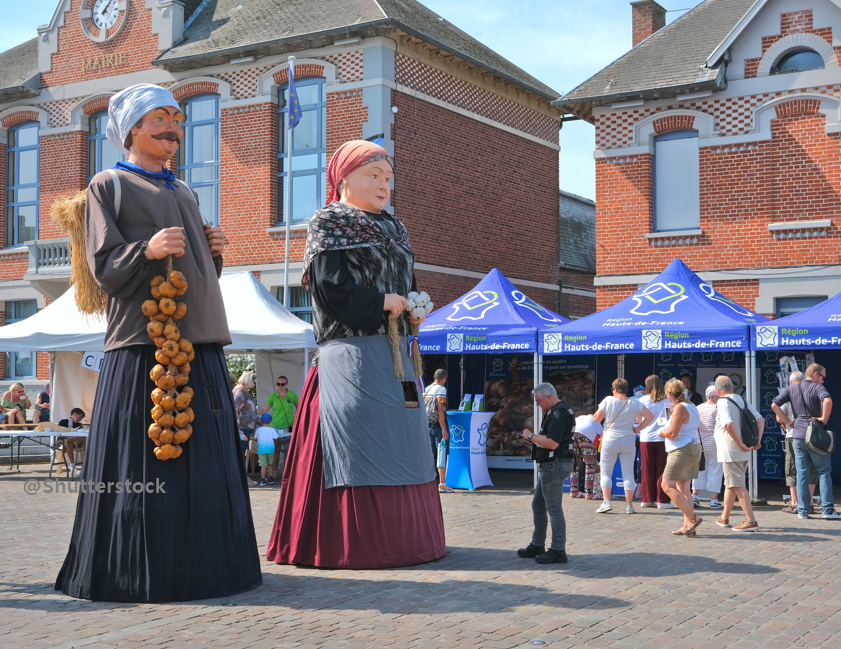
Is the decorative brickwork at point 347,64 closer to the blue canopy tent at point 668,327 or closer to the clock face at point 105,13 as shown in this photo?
the clock face at point 105,13

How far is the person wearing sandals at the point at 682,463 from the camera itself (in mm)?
9406

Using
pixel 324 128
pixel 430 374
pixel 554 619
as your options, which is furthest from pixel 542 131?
pixel 554 619

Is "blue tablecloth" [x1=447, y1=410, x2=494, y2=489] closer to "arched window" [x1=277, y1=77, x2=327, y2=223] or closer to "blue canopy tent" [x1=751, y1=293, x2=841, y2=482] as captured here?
"blue canopy tent" [x1=751, y1=293, x2=841, y2=482]

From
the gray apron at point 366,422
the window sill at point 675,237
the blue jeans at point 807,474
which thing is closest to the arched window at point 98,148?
the window sill at point 675,237

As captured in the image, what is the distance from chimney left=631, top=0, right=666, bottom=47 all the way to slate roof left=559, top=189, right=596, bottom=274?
6.29 metres

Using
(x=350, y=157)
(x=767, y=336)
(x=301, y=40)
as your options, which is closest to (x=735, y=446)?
(x=767, y=336)

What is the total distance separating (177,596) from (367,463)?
1.75m

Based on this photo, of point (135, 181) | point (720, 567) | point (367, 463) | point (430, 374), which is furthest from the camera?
point (430, 374)

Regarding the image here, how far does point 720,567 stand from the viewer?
759 cm

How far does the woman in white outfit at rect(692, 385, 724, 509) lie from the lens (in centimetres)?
1184

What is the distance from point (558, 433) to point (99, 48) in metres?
18.5

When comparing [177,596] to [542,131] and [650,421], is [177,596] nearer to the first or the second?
[650,421]

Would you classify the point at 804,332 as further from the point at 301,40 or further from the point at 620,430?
the point at 301,40

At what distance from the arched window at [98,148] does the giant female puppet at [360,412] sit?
16889mm
